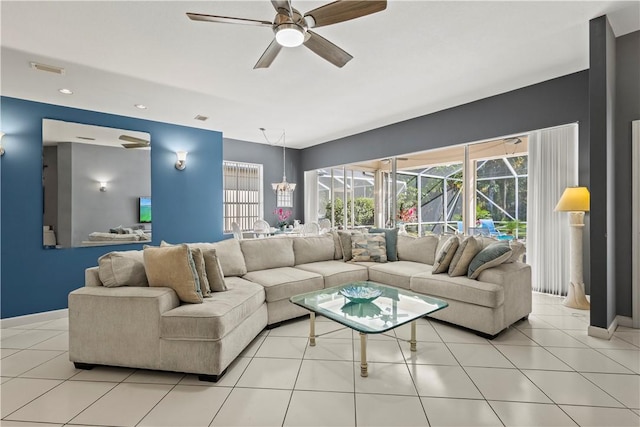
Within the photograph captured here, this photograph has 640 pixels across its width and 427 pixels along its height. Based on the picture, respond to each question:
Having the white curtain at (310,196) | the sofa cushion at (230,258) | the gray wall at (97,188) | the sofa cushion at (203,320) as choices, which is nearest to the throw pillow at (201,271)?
the sofa cushion at (203,320)

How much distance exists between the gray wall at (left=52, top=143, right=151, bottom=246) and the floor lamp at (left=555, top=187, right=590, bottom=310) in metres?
5.63

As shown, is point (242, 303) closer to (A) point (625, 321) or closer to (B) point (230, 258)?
(B) point (230, 258)

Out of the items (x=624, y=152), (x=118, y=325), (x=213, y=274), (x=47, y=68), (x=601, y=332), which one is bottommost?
(x=601, y=332)

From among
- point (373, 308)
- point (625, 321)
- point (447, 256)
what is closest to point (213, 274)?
point (373, 308)

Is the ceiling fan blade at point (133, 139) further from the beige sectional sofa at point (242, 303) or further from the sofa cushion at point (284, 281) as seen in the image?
the sofa cushion at point (284, 281)

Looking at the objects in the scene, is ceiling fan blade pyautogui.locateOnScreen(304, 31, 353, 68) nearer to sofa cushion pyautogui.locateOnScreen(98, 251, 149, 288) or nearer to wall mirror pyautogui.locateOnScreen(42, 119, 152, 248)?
sofa cushion pyautogui.locateOnScreen(98, 251, 149, 288)

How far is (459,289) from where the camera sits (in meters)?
3.06

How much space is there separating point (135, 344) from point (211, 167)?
3.65 meters

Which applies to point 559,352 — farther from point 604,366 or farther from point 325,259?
point 325,259

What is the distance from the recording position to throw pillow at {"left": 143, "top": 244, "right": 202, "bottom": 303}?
8.07 feet

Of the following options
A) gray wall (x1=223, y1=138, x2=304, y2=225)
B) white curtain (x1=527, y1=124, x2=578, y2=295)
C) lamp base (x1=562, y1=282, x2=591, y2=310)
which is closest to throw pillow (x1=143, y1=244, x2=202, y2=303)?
lamp base (x1=562, y1=282, x2=591, y2=310)

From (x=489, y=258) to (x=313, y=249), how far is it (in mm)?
2152

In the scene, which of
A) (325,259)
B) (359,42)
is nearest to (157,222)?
(325,259)

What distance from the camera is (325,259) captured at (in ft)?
14.4
